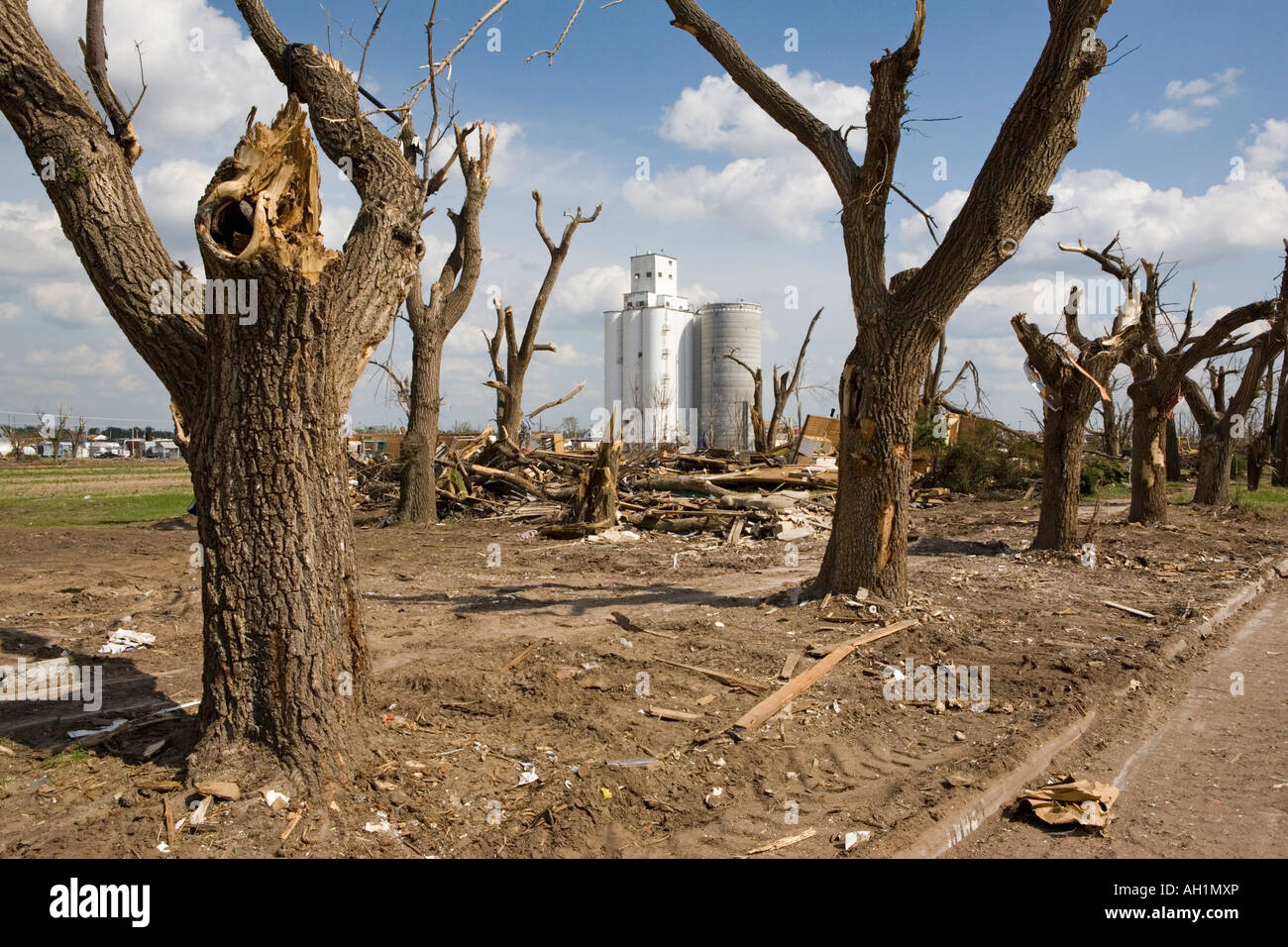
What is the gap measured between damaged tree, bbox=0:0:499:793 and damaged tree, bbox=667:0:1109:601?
4.90m

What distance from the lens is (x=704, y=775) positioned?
476 cm

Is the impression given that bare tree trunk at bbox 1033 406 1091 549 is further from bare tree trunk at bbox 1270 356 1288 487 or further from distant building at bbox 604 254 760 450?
distant building at bbox 604 254 760 450

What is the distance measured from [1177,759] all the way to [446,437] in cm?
2003

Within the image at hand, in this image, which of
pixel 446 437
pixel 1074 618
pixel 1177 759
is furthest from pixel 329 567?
→ pixel 446 437

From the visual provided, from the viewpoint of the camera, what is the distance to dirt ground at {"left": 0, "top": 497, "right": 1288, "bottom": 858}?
402 centimetres

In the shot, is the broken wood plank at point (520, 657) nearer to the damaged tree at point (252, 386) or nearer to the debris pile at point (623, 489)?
the damaged tree at point (252, 386)

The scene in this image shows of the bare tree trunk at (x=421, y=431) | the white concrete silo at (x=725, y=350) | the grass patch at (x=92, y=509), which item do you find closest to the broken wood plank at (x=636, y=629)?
the bare tree trunk at (x=421, y=431)

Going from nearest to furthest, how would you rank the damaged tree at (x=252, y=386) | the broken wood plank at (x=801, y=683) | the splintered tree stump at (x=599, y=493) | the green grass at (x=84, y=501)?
the damaged tree at (x=252, y=386)
the broken wood plank at (x=801, y=683)
the splintered tree stump at (x=599, y=493)
the green grass at (x=84, y=501)

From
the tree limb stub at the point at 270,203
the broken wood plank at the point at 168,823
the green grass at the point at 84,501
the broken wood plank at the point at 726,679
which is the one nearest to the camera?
the broken wood plank at the point at 168,823

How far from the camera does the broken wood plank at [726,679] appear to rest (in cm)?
607

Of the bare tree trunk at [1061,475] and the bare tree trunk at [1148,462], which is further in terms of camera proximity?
the bare tree trunk at [1148,462]

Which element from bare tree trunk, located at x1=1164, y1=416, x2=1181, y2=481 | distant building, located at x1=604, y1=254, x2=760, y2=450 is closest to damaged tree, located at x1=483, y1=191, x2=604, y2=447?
bare tree trunk, located at x1=1164, y1=416, x2=1181, y2=481

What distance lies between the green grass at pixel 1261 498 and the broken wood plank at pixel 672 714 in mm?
17134

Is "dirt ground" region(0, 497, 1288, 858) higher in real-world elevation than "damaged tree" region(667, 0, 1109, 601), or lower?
lower
